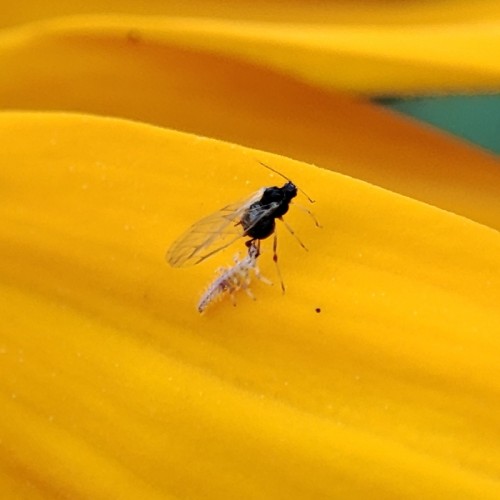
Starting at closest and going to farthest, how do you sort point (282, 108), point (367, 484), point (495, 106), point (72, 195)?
1. point (367, 484)
2. point (72, 195)
3. point (282, 108)
4. point (495, 106)

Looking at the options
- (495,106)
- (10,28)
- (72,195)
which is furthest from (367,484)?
(495,106)

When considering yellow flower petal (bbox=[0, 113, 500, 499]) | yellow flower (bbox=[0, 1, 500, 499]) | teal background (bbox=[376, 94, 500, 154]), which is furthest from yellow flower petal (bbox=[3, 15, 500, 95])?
teal background (bbox=[376, 94, 500, 154])

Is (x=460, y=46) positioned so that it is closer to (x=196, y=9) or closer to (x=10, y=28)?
(x=196, y=9)

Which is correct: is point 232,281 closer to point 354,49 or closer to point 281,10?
point 354,49

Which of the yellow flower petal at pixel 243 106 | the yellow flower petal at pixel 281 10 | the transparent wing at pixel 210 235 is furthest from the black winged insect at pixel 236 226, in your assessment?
the yellow flower petal at pixel 281 10

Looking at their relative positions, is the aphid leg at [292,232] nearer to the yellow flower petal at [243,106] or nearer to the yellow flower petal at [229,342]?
the yellow flower petal at [229,342]

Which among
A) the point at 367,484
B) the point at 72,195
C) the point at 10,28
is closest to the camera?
the point at 367,484

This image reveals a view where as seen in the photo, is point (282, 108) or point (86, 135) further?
point (282, 108)

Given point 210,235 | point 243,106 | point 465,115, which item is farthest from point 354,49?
point 465,115

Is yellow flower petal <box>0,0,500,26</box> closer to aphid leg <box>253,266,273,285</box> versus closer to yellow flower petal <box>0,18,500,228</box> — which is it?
yellow flower petal <box>0,18,500,228</box>
